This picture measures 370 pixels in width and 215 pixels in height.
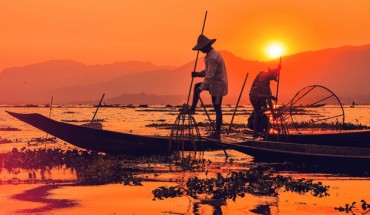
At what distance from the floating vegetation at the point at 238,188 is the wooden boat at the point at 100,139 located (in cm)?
642

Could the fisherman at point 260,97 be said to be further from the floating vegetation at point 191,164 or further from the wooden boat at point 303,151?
the floating vegetation at point 191,164

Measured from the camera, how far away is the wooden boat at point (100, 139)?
65.8 ft

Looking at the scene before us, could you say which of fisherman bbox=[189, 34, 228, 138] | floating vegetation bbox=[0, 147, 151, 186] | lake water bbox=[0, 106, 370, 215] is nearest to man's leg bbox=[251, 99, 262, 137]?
fisherman bbox=[189, 34, 228, 138]

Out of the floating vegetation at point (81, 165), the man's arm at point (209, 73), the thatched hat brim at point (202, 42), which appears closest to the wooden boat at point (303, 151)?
the man's arm at point (209, 73)

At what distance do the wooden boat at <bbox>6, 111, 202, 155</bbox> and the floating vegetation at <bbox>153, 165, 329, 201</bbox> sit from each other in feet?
21.1

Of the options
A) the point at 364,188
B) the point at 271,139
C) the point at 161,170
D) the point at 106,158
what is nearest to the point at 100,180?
the point at 161,170

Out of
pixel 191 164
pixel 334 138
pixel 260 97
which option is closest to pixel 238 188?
pixel 191 164

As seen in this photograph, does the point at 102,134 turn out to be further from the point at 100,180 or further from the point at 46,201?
the point at 46,201

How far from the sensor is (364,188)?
47.1 feet

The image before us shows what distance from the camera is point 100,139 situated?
20594mm

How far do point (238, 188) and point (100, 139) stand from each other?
7.88 meters

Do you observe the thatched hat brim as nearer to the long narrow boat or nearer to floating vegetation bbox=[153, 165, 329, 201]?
the long narrow boat

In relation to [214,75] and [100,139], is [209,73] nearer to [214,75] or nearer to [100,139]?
[214,75]

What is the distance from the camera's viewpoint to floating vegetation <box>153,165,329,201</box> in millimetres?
13041
